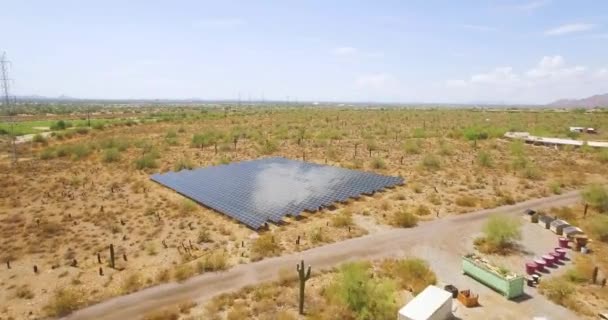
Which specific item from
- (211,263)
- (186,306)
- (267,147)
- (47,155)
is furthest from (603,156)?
(47,155)

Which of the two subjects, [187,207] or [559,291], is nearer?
[559,291]

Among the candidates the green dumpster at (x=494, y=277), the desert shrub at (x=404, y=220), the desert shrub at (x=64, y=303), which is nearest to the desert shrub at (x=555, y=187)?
the desert shrub at (x=404, y=220)

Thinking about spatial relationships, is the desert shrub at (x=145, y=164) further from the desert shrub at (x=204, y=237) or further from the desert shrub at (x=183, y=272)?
the desert shrub at (x=183, y=272)

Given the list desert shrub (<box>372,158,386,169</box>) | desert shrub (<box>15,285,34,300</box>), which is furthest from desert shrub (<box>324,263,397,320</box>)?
desert shrub (<box>372,158,386,169</box>)

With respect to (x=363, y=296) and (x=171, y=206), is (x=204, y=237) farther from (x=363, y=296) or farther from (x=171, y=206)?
(x=363, y=296)

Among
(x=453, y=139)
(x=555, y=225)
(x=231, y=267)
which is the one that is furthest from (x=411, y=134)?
(x=231, y=267)

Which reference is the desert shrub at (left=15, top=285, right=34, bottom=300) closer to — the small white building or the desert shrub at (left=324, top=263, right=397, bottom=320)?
the desert shrub at (left=324, top=263, right=397, bottom=320)
